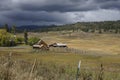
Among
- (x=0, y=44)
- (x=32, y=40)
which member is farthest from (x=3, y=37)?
(x=32, y=40)

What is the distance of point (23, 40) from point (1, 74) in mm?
168923

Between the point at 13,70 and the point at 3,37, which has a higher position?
the point at 13,70

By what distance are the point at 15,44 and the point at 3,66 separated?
153 metres

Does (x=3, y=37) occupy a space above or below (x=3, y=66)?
below

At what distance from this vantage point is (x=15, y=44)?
532 ft

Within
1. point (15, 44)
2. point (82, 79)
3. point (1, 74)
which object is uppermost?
point (1, 74)

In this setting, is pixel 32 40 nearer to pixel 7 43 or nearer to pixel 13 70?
pixel 7 43

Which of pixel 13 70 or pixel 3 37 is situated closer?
pixel 13 70

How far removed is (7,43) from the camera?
155 metres

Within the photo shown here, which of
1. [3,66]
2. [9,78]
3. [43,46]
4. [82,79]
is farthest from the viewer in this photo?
[43,46]

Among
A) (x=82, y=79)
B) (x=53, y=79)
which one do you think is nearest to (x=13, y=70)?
(x=53, y=79)

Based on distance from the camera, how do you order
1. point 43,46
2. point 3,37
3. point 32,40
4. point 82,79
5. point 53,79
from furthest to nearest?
point 32,40
point 3,37
point 43,46
point 82,79
point 53,79

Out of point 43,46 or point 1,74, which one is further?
point 43,46

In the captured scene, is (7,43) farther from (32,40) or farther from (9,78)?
(9,78)
